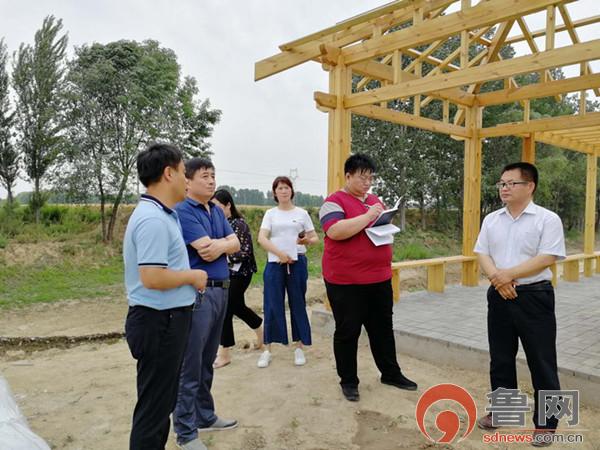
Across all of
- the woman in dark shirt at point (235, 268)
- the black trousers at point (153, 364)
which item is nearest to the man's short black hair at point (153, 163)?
the black trousers at point (153, 364)

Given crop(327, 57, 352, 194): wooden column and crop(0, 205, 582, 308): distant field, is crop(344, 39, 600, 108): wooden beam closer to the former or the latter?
crop(327, 57, 352, 194): wooden column

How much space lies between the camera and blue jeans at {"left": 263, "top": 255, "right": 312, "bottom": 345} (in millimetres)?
3486

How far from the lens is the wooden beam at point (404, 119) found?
4.68 metres

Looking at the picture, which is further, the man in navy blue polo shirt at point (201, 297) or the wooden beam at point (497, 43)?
the wooden beam at point (497, 43)

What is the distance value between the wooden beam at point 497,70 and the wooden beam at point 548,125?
8.38 feet

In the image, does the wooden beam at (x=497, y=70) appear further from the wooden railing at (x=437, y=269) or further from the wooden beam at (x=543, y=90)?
the wooden railing at (x=437, y=269)

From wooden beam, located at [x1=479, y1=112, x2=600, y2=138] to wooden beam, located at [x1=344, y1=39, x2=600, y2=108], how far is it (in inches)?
101

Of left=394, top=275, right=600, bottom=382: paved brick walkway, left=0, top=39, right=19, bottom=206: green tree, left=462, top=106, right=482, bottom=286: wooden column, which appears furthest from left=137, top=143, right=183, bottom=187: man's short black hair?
left=0, top=39, right=19, bottom=206: green tree

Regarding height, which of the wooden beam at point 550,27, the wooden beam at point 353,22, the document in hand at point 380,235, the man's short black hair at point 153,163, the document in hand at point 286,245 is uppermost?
the wooden beam at point 353,22

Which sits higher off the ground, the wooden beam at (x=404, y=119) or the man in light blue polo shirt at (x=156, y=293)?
the wooden beam at (x=404, y=119)

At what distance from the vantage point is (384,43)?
4.11 meters

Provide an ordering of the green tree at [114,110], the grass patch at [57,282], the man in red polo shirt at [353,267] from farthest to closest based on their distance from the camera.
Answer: the green tree at [114,110]
the grass patch at [57,282]
the man in red polo shirt at [353,267]

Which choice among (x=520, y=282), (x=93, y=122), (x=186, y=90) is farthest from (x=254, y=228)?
(x=520, y=282)

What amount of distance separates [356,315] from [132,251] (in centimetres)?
155
